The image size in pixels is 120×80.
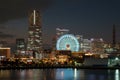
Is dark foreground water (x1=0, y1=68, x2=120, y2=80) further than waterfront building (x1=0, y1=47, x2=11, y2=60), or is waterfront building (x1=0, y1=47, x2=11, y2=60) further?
waterfront building (x1=0, y1=47, x2=11, y2=60)

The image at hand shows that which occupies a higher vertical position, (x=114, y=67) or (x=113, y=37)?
(x=113, y=37)

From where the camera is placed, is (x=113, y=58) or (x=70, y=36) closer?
(x=70, y=36)

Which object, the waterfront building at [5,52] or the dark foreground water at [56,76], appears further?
the waterfront building at [5,52]

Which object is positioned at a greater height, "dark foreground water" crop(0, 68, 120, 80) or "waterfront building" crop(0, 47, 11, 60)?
"waterfront building" crop(0, 47, 11, 60)

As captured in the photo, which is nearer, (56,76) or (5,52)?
(56,76)

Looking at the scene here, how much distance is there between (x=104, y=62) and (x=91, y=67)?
490 centimetres

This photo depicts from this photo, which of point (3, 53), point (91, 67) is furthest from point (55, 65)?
point (3, 53)

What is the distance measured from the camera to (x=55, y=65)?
6535 inches

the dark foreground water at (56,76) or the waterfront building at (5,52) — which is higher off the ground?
the waterfront building at (5,52)

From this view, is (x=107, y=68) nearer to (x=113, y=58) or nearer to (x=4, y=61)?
(x=113, y=58)

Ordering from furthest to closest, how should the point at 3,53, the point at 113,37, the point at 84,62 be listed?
the point at 3,53 < the point at 113,37 < the point at 84,62

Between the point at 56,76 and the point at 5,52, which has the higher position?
the point at 5,52

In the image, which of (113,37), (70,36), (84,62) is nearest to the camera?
(70,36)

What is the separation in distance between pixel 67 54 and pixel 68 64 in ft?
15.0
